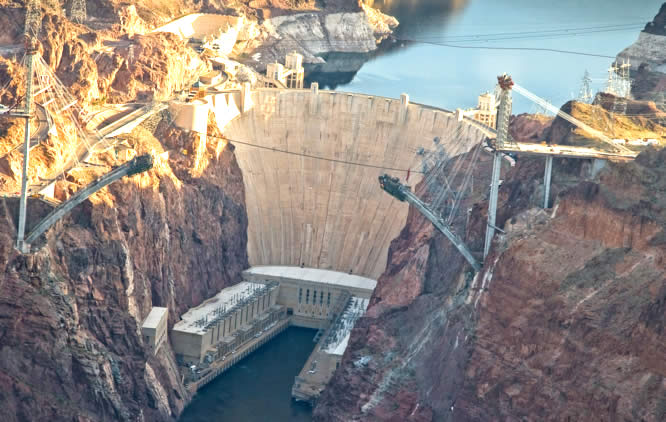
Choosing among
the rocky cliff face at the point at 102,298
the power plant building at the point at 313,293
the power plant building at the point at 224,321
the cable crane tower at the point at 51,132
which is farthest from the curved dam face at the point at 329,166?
the cable crane tower at the point at 51,132

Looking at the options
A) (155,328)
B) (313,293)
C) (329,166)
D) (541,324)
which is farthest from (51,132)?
(541,324)

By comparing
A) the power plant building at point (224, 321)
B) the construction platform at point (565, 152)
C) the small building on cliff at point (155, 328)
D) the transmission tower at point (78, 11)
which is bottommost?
the power plant building at point (224, 321)

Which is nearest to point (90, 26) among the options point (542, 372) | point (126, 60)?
point (126, 60)

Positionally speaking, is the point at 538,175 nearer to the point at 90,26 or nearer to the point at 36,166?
the point at 36,166

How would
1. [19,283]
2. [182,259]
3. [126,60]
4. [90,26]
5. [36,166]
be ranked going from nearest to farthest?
1. [19,283]
2. [36,166]
3. [182,259]
4. [126,60]
5. [90,26]

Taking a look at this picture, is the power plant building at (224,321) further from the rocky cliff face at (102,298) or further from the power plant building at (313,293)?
the rocky cliff face at (102,298)
